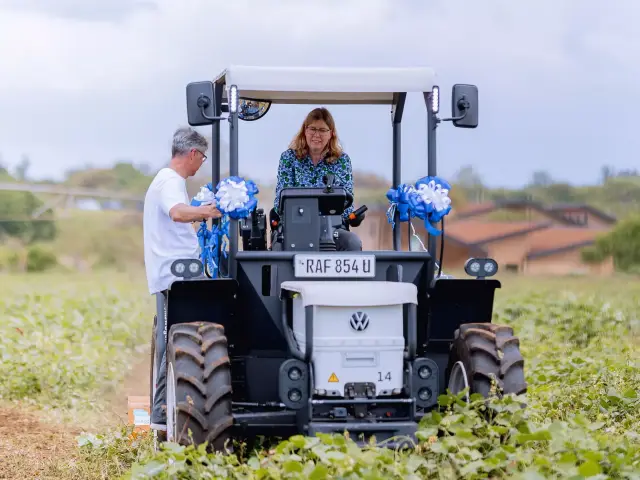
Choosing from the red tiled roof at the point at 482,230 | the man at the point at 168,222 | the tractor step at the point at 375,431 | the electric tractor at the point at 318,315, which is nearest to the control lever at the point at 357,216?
the electric tractor at the point at 318,315

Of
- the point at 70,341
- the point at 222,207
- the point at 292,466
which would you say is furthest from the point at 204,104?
the point at 70,341

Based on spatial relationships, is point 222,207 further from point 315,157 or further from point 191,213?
point 315,157

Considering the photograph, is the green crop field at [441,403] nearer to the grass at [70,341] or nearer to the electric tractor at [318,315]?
the grass at [70,341]

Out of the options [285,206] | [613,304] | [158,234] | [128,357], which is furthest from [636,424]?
[613,304]

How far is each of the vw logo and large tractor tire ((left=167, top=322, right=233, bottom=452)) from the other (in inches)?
31.3

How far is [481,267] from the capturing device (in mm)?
7879

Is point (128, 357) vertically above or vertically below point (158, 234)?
below

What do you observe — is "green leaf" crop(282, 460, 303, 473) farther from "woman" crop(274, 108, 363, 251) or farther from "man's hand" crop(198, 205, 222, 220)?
"woman" crop(274, 108, 363, 251)

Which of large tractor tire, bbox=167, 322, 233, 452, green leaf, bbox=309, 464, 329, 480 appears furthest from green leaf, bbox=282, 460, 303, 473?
large tractor tire, bbox=167, 322, 233, 452

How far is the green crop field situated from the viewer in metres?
6.39

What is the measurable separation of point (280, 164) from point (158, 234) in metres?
1.03

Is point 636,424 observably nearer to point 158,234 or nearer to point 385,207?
point 385,207

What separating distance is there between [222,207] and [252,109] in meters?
1.22

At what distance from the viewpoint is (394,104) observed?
9094 mm
